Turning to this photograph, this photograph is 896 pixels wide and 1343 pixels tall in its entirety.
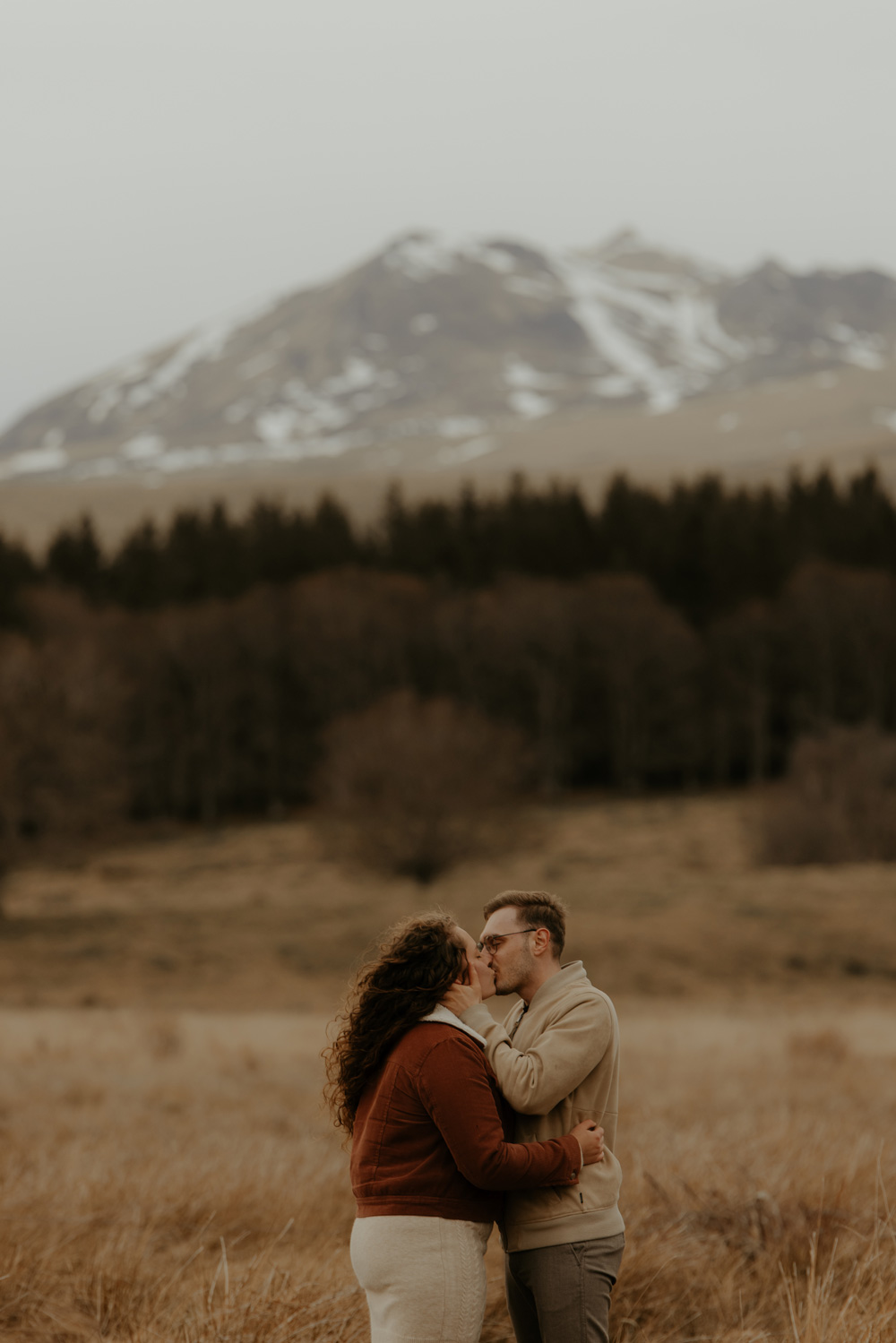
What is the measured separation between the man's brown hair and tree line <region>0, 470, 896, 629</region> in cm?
6563

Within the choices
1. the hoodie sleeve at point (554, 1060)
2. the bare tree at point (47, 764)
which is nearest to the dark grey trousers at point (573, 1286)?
the hoodie sleeve at point (554, 1060)

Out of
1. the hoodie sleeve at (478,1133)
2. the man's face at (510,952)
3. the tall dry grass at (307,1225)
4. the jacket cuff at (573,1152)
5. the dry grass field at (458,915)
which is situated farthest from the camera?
the dry grass field at (458,915)

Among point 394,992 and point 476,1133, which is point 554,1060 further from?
point 394,992

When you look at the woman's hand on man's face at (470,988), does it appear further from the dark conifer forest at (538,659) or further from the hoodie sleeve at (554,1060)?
the dark conifer forest at (538,659)

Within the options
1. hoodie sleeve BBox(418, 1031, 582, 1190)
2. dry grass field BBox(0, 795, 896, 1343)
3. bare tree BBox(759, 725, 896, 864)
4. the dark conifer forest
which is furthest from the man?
the dark conifer forest

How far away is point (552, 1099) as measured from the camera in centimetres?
353

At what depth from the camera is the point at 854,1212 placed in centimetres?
577

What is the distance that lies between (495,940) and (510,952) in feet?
0.20

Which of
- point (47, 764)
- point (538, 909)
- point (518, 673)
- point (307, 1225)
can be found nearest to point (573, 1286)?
point (538, 909)

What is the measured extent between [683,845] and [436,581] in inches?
1114

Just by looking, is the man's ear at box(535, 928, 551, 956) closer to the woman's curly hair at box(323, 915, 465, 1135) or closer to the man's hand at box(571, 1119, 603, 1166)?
the woman's curly hair at box(323, 915, 465, 1135)

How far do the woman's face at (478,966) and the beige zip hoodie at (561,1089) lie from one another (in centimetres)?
8

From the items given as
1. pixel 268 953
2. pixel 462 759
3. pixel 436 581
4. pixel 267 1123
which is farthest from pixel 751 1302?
pixel 436 581

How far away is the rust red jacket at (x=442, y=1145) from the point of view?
3398mm
